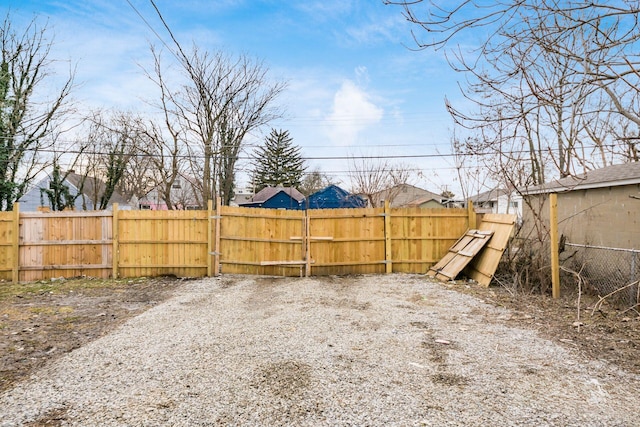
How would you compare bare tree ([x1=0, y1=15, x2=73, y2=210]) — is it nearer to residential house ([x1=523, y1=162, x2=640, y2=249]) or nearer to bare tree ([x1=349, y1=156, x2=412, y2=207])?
bare tree ([x1=349, y1=156, x2=412, y2=207])

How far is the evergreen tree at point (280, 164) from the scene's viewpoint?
3612cm

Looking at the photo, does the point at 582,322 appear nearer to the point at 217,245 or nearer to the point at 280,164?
the point at 217,245

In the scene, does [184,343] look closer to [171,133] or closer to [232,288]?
[232,288]

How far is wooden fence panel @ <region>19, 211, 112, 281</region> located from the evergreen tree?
92.3ft

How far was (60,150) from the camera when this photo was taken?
54.1ft

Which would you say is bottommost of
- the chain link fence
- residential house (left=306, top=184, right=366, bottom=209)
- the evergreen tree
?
the chain link fence

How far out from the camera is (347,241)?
8484 millimetres

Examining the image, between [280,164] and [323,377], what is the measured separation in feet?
113

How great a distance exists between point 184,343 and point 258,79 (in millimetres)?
16787

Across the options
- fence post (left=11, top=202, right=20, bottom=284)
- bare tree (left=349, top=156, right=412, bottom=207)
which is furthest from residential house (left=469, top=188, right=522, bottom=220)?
fence post (left=11, top=202, right=20, bottom=284)

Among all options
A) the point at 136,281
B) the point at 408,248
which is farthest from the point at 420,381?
the point at 136,281

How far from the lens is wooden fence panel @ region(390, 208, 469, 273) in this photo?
859 centimetres

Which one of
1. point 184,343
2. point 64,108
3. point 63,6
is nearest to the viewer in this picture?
point 184,343

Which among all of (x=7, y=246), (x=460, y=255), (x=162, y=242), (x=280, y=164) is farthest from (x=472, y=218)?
(x=280, y=164)
